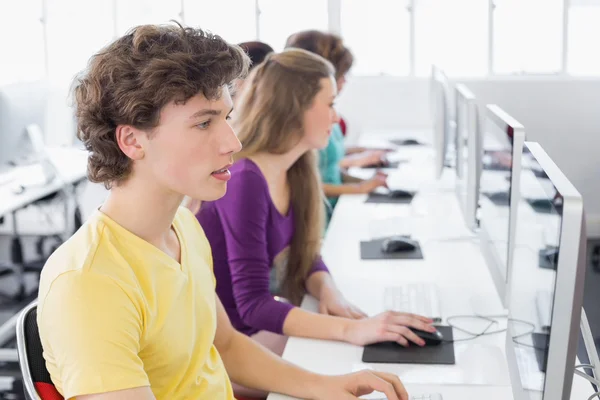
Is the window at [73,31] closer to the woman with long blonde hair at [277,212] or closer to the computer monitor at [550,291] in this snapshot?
the woman with long blonde hair at [277,212]

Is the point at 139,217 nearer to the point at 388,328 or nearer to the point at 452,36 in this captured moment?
the point at 388,328

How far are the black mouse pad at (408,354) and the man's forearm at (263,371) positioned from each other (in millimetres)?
221

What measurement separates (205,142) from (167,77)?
118 mm

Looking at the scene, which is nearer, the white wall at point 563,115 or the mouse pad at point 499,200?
the mouse pad at point 499,200

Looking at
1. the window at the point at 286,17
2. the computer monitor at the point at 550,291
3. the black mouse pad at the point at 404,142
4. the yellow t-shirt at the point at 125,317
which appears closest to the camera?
the computer monitor at the point at 550,291

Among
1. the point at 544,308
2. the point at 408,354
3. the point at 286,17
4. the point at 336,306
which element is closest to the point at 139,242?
the point at 544,308

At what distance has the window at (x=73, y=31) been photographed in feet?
18.4

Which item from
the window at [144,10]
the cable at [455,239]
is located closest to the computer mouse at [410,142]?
the window at [144,10]

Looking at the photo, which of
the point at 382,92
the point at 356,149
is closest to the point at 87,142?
the point at 356,149

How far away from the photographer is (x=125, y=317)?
116 centimetres

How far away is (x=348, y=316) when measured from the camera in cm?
201

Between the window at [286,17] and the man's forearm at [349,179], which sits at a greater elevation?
the window at [286,17]

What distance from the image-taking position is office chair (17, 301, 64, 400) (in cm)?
120

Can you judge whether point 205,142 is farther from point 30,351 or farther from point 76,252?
point 30,351
